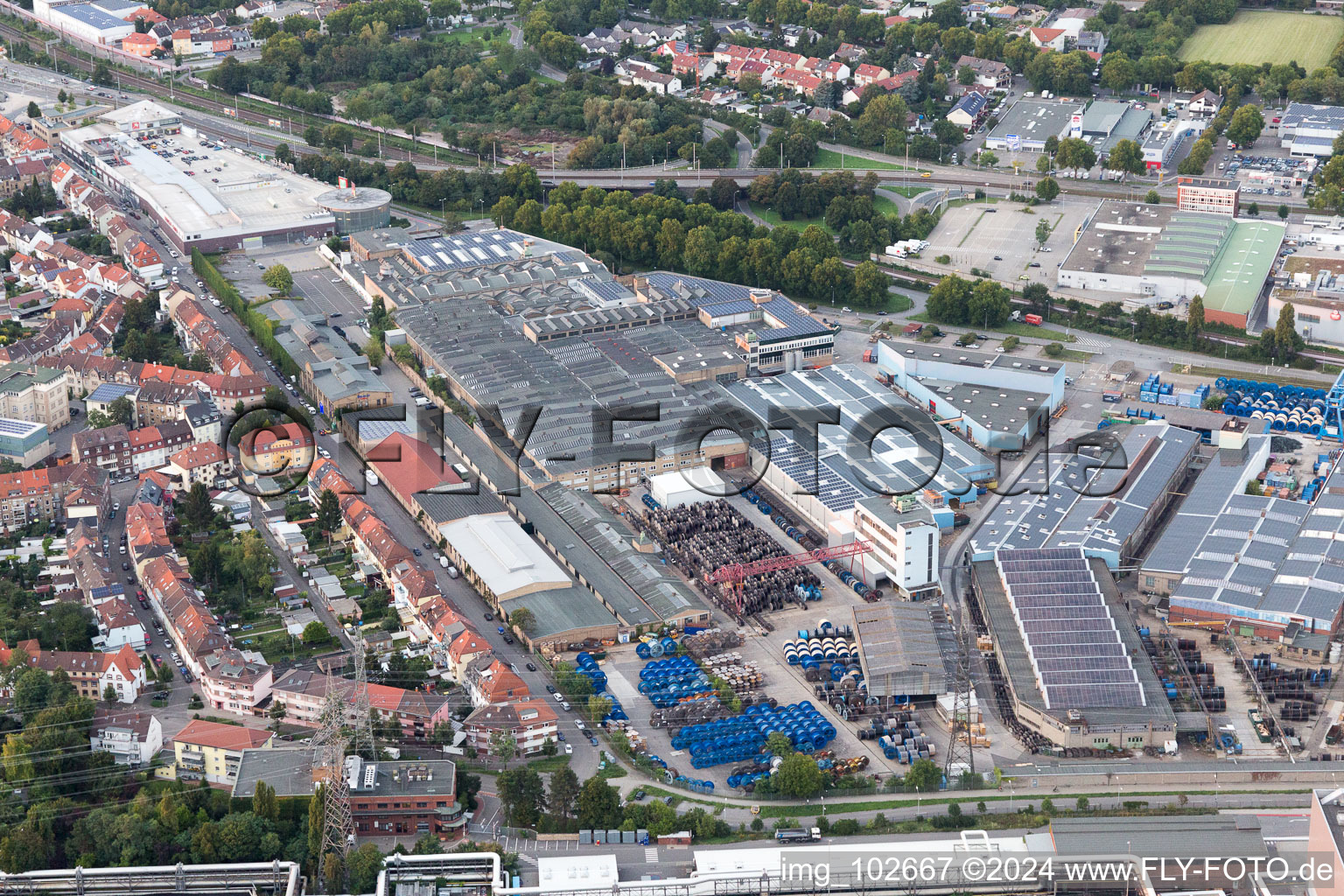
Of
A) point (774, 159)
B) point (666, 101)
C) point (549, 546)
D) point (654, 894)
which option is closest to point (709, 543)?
point (549, 546)

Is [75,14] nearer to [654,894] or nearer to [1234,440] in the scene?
[1234,440]

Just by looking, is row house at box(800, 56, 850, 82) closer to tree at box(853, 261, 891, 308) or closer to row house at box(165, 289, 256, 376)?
tree at box(853, 261, 891, 308)

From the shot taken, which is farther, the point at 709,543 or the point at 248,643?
the point at 709,543

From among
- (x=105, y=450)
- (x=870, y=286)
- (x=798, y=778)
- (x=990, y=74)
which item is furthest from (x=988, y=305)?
(x=105, y=450)

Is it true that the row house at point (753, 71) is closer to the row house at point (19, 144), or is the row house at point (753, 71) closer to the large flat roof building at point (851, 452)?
the row house at point (19, 144)

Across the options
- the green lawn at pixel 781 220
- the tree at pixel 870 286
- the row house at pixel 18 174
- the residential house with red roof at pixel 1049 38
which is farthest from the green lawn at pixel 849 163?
the row house at pixel 18 174

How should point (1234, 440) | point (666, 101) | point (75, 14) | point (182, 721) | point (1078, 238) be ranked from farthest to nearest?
point (75, 14) → point (666, 101) → point (1078, 238) → point (1234, 440) → point (182, 721)
